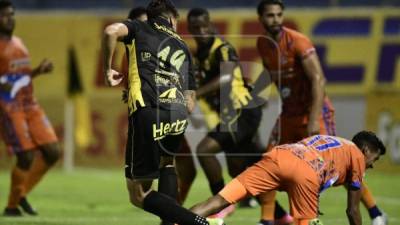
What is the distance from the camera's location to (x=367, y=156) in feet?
29.4

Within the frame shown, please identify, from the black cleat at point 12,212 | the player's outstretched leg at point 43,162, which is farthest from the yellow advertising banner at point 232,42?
the black cleat at point 12,212

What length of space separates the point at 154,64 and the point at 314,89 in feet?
8.71

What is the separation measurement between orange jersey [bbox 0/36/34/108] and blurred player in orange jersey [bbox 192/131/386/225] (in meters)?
4.63

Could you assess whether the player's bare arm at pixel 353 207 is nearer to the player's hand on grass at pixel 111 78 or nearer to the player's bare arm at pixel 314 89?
the player's bare arm at pixel 314 89

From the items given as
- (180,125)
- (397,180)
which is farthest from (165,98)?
(397,180)

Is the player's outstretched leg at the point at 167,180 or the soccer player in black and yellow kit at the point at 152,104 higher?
the soccer player in black and yellow kit at the point at 152,104

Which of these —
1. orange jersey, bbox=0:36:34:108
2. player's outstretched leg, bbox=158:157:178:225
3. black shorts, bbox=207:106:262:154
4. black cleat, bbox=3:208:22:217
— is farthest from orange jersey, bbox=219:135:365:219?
orange jersey, bbox=0:36:34:108

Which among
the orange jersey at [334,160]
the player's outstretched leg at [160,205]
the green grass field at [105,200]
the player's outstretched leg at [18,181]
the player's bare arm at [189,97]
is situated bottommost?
the green grass field at [105,200]

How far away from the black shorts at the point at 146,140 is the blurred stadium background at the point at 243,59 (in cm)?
1055

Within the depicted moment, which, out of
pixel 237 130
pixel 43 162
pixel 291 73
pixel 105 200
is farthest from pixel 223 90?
pixel 105 200

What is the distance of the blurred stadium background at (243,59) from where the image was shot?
1966cm

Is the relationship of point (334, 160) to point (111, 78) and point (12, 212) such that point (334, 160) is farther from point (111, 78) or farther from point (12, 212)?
point (12, 212)

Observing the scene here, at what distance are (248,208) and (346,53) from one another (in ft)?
24.8

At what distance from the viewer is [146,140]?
861 cm
